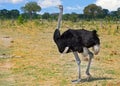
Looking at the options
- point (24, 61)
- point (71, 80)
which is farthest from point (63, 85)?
point (24, 61)

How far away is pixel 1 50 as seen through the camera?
15656 mm

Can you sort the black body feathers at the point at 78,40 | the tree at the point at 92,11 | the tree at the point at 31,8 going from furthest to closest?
the tree at the point at 92,11, the tree at the point at 31,8, the black body feathers at the point at 78,40

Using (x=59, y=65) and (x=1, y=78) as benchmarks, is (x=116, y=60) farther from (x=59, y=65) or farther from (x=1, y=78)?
(x=1, y=78)

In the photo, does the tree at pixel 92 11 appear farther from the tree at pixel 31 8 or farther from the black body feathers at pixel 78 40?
the black body feathers at pixel 78 40

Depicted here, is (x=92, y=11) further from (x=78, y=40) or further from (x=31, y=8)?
(x=78, y=40)

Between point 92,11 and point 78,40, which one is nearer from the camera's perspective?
point 78,40

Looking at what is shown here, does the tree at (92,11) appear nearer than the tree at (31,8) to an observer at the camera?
No

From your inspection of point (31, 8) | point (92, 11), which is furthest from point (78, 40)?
point (92, 11)

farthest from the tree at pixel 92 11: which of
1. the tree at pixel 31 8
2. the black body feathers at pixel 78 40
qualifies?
the black body feathers at pixel 78 40

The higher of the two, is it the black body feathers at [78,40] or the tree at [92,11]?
the black body feathers at [78,40]

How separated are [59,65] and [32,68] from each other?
769 mm

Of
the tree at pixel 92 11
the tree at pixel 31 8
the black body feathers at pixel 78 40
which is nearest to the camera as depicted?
the black body feathers at pixel 78 40

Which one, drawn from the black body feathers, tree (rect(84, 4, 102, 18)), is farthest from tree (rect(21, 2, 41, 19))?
the black body feathers

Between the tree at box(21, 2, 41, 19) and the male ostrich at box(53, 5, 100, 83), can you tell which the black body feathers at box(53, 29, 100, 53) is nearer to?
the male ostrich at box(53, 5, 100, 83)
